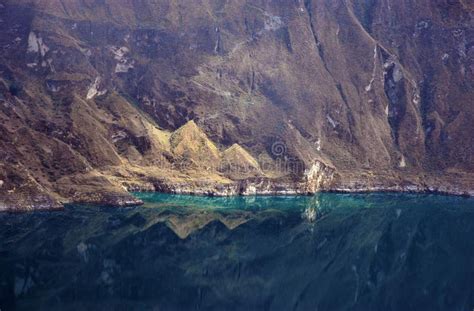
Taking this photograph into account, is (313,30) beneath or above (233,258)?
above

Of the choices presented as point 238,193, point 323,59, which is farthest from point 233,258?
point 323,59

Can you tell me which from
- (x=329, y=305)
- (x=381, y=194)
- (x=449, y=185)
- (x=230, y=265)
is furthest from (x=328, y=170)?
(x=329, y=305)

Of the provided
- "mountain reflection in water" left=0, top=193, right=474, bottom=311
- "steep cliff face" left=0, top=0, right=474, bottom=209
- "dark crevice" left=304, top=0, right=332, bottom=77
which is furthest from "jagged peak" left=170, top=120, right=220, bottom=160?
"dark crevice" left=304, top=0, right=332, bottom=77

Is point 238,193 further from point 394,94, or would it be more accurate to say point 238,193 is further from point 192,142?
point 394,94

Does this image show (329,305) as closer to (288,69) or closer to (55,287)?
(55,287)

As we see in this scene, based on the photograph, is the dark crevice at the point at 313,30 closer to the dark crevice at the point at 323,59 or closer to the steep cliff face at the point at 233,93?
the dark crevice at the point at 323,59

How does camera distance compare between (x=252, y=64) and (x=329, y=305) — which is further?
(x=252, y=64)
